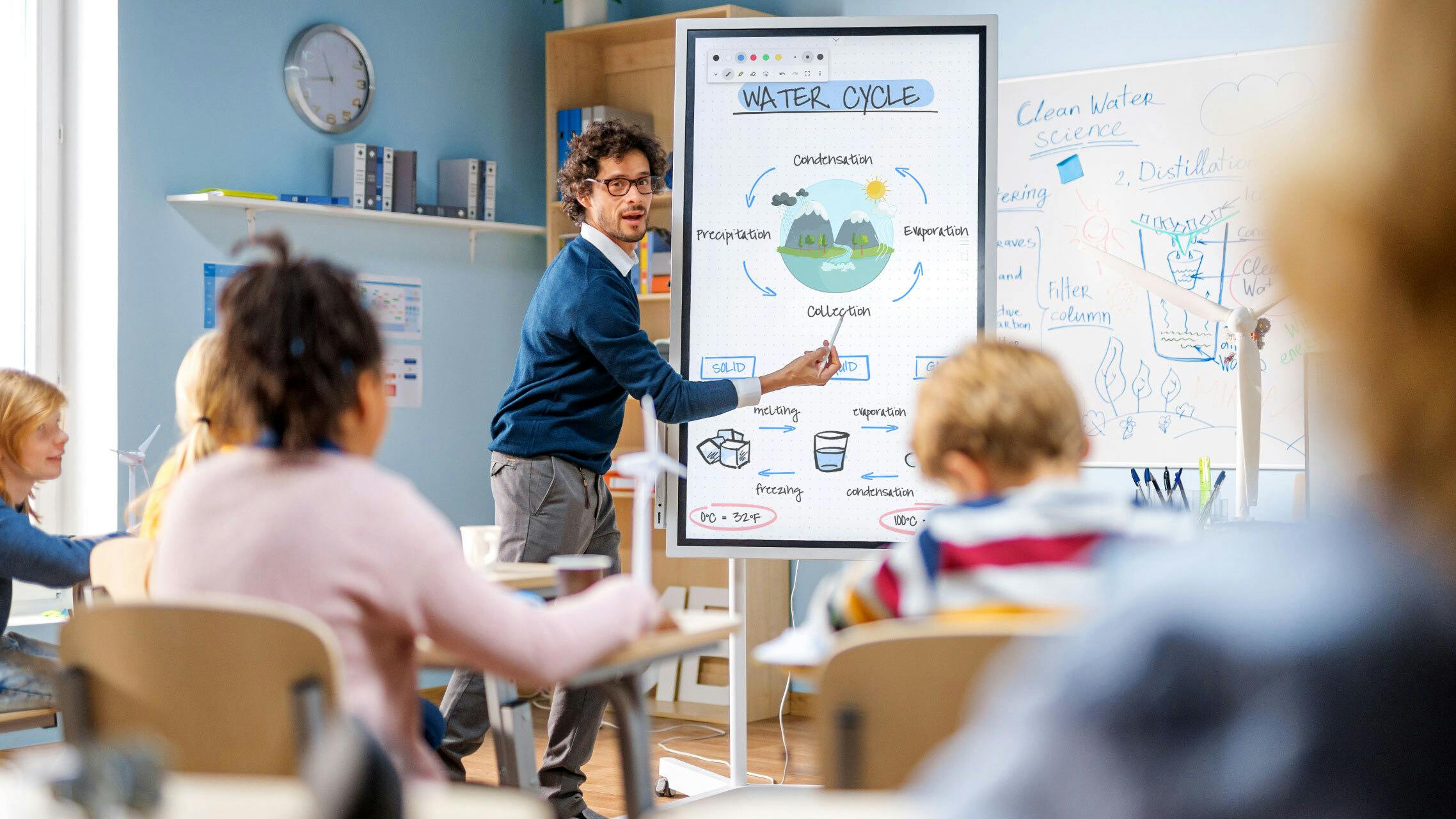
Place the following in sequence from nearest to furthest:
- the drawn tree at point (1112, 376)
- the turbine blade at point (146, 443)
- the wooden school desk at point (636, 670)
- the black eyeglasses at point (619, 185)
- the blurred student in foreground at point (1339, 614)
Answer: the blurred student in foreground at point (1339, 614)
the wooden school desk at point (636, 670)
the black eyeglasses at point (619, 185)
the turbine blade at point (146, 443)
the drawn tree at point (1112, 376)

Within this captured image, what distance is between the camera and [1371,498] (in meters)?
0.47

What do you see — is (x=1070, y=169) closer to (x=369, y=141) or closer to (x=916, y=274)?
(x=916, y=274)

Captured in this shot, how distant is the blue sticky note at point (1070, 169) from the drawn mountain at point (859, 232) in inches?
52.4

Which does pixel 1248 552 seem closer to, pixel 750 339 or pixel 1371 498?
pixel 1371 498

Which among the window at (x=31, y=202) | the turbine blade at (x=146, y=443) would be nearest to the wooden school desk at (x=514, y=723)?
the turbine blade at (x=146, y=443)

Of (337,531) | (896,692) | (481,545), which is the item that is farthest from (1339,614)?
(481,545)

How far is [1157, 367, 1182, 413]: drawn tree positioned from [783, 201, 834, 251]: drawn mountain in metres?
1.43

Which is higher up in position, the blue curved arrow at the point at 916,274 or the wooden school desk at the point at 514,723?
the blue curved arrow at the point at 916,274

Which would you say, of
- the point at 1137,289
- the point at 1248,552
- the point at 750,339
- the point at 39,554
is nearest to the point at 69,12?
the point at 39,554

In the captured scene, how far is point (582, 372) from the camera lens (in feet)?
10.3

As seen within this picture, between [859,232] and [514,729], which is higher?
[859,232]

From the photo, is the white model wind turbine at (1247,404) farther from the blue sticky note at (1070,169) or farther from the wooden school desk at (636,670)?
the wooden school desk at (636,670)

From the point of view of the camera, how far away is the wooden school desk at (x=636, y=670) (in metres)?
1.58

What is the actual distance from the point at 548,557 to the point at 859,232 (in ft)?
3.44
